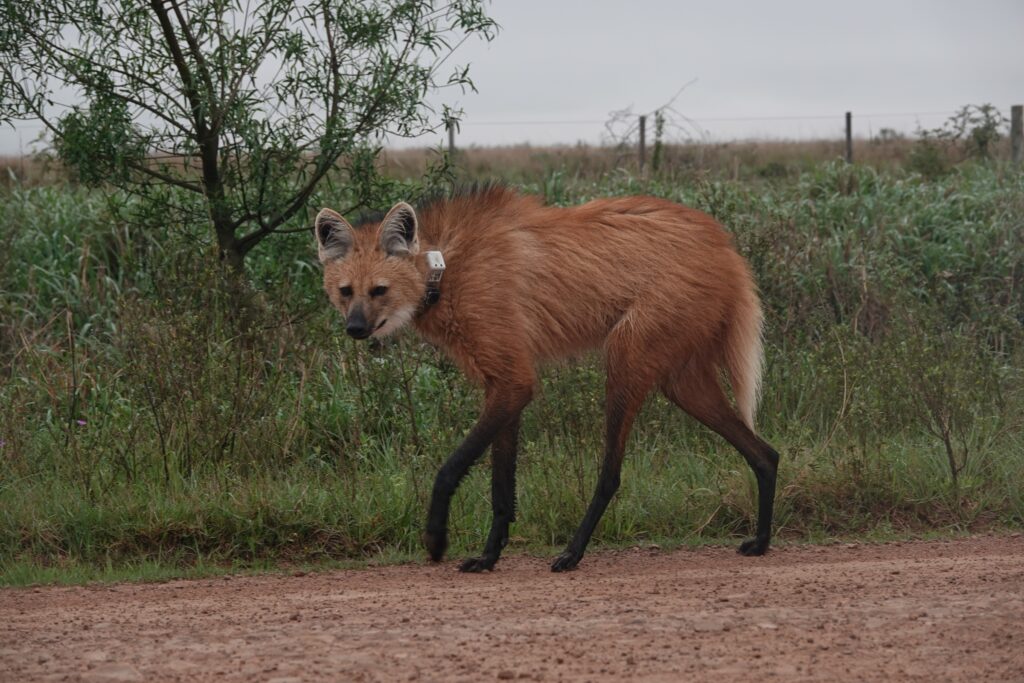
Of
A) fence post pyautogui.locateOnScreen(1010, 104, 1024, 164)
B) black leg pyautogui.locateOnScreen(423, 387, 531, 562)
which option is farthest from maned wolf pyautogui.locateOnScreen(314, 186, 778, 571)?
fence post pyautogui.locateOnScreen(1010, 104, 1024, 164)

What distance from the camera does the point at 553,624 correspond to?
3.64 metres

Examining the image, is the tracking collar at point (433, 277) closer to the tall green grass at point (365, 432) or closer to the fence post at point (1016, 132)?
the tall green grass at point (365, 432)

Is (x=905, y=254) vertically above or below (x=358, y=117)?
below

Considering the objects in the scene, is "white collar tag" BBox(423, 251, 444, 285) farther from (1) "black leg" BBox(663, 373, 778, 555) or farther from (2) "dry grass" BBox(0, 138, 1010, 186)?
(2) "dry grass" BBox(0, 138, 1010, 186)

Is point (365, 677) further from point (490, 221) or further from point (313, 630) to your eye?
point (490, 221)

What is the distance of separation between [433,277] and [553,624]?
168cm

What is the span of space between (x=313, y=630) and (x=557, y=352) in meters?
1.85

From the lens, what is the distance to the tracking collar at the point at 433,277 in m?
4.77

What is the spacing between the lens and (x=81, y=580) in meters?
4.67

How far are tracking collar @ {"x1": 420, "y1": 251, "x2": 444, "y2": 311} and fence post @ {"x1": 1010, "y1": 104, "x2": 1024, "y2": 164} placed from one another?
11143mm

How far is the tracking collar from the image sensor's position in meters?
4.77

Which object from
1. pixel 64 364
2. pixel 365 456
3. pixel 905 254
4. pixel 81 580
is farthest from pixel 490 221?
pixel 905 254

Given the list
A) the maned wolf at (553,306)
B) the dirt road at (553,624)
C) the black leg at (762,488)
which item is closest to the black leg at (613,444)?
the maned wolf at (553,306)

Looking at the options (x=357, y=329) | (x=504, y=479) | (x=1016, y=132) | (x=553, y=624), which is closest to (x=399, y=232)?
(x=357, y=329)
